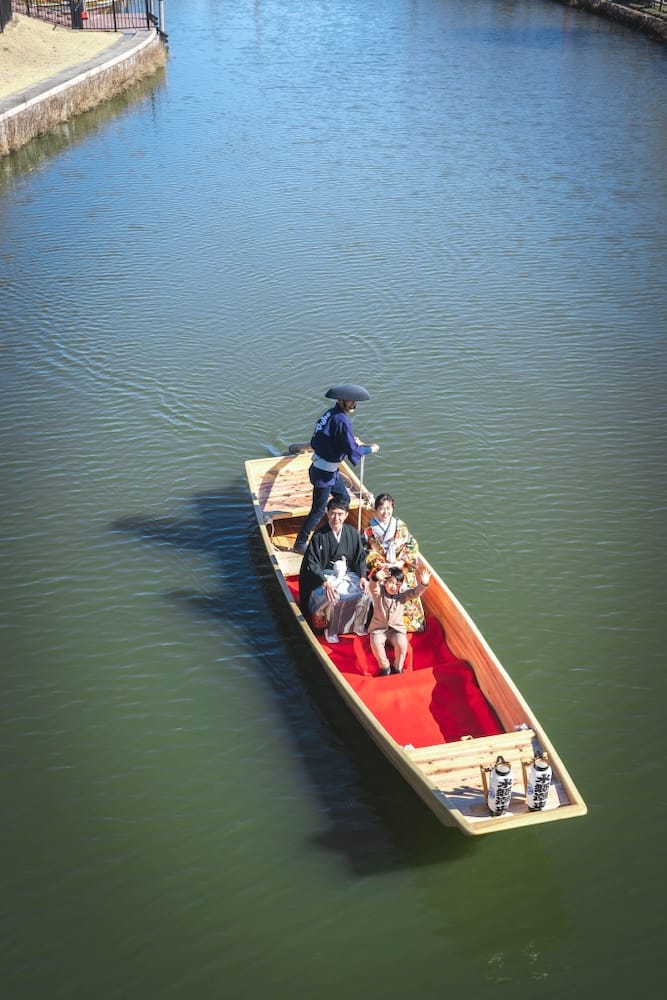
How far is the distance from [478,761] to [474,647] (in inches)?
64.4

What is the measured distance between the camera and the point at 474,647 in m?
10.9

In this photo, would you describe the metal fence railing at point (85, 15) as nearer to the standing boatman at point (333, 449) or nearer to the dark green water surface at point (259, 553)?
the dark green water surface at point (259, 553)

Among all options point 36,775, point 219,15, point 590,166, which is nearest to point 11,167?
point 590,166

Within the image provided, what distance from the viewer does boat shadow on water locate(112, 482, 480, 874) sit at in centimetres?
975

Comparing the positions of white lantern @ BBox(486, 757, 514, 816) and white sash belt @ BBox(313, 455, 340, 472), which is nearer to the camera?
white lantern @ BBox(486, 757, 514, 816)

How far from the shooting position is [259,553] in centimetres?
1398

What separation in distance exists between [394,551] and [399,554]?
65 mm

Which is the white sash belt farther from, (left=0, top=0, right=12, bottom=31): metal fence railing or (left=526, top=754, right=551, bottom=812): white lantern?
(left=0, top=0, right=12, bottom=31): metal fence railing

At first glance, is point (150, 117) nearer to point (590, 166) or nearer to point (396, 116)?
point (396, 116)

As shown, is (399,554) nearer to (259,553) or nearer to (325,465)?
(325,465)

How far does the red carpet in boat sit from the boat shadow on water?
1.62ft

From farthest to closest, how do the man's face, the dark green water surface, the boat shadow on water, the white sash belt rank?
the white sash belt
the man's face
the boat shadow on water
the dark green water surface

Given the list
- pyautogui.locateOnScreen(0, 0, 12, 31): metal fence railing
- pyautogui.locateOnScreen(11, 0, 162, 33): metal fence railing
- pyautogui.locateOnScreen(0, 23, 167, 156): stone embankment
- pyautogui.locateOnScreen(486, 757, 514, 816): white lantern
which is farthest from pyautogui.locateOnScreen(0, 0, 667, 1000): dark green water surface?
pyautogui.locateOnScreen(11, 0, 162, 33): metal fence railing

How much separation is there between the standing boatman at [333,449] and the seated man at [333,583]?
34.0 inches
